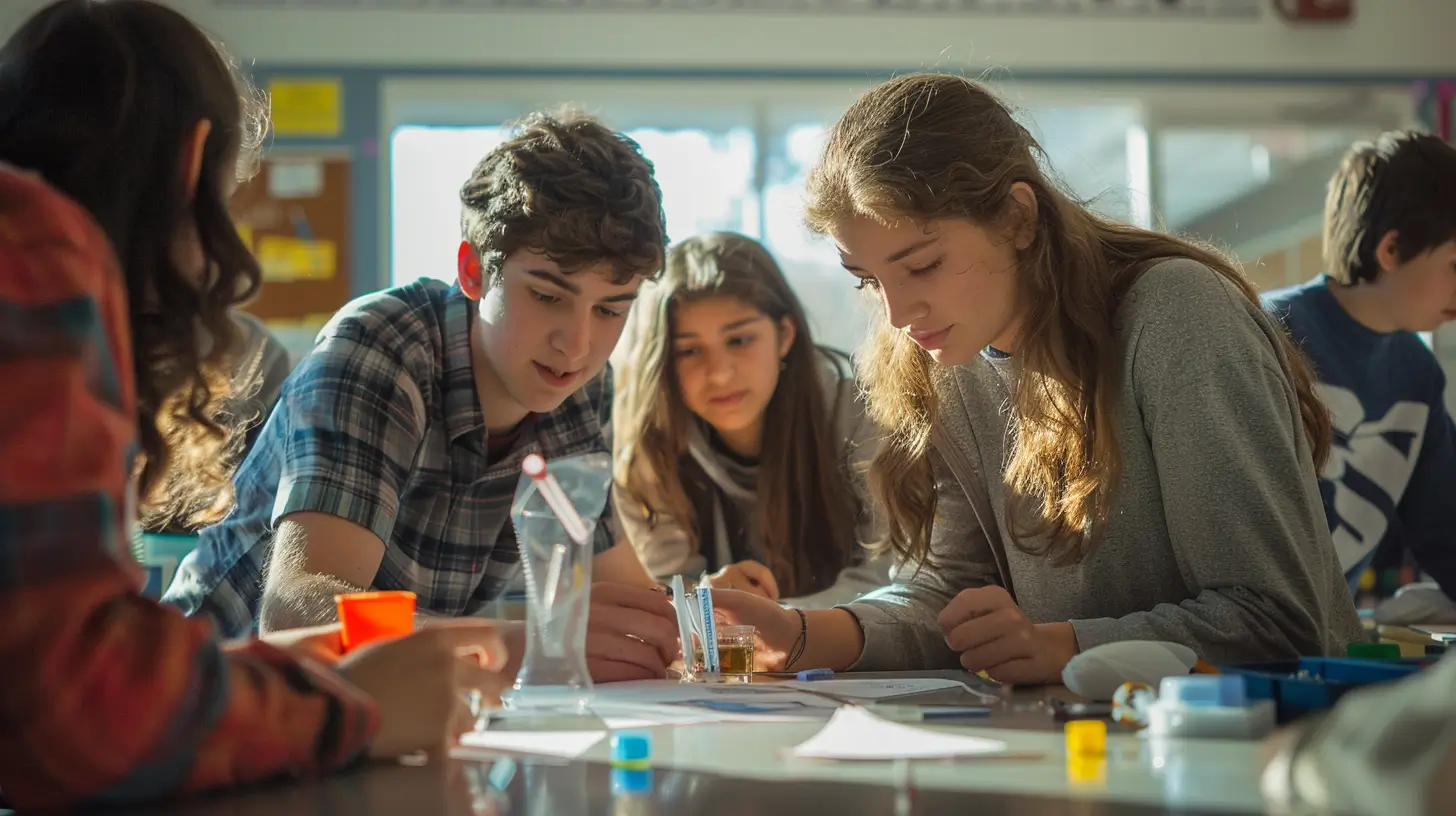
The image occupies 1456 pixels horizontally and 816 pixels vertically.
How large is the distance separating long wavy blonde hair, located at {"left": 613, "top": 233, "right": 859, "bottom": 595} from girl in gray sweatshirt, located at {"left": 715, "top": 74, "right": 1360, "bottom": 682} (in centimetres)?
74

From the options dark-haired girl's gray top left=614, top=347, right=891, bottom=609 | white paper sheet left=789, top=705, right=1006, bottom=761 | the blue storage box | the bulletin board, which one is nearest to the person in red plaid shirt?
white paper sheet left=789, top=705, right=1006, bottom=761

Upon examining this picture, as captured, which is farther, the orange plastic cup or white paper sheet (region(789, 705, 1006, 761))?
the orange plastic cup

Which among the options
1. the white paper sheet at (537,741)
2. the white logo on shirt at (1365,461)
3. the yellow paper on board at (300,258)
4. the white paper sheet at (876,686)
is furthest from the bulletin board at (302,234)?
the white paper sheet at (537,741)

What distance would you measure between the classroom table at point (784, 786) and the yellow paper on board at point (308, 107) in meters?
3.88

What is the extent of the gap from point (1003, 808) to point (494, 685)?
0.46 metres

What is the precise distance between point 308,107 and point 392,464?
10.4 ft

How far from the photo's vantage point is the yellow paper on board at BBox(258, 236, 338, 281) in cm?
445

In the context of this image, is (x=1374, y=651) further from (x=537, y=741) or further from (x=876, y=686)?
(x=537, y=741)

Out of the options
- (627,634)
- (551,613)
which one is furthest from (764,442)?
(551,613)

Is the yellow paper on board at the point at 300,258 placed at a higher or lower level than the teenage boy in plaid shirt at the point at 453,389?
higher

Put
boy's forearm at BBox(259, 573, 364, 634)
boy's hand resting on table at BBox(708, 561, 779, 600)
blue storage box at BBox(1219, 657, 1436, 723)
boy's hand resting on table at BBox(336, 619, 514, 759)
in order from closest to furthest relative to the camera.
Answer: boy's hand resting on table at BBox(336, 619, 514, 759) < blue storage box at BBox(1219, 657, 1436, 723) < boy's forearm at BBox(259, 573, 364, 634) < boy's hand resting on table at BBox(708, 561, 779, 600)

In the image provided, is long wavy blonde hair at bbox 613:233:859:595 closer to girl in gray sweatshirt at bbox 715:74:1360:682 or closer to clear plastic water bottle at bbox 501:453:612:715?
girl in gray sweatshirt at bbox 715:74:1360:682

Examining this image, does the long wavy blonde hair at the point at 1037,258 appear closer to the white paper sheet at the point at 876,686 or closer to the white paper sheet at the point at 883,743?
the white paper sheet at the point at 876,686

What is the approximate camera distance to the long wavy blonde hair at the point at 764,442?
2432 mm
